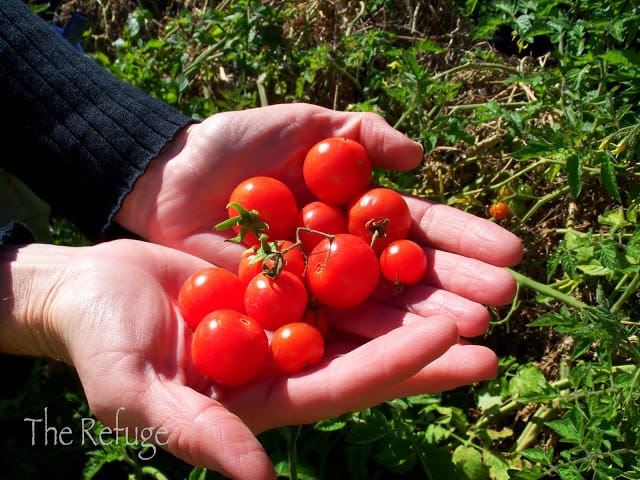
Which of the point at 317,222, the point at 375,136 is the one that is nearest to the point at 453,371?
the point at 317,222

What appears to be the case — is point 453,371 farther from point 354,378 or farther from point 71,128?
point 71,128

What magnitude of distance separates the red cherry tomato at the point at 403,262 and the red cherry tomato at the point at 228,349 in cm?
42

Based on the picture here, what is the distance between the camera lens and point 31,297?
1562 mm

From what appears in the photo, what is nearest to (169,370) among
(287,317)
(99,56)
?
(287,317)

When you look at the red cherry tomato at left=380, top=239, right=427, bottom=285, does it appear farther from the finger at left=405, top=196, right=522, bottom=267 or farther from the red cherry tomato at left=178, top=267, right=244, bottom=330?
the red cherry tomato at left=178, top=267, right=244, bottom=330

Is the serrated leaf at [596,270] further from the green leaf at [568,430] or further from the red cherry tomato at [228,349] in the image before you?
the red cherry tomato at [228,349]

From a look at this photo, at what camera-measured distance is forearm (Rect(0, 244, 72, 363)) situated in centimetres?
153

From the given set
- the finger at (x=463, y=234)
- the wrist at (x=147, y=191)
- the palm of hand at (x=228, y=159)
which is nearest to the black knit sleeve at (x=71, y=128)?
the wrist at (x=147, y=191)

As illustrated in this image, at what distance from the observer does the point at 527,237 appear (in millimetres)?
2217

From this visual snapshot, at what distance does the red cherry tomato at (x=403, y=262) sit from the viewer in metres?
1.67

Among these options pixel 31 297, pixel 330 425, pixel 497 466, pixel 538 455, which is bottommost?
pixel 497 466

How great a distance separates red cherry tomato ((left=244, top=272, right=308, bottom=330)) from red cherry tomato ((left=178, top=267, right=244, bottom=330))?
0.17ft

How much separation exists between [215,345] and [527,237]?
129 centimetres

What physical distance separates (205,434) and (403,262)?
72 centimetres
